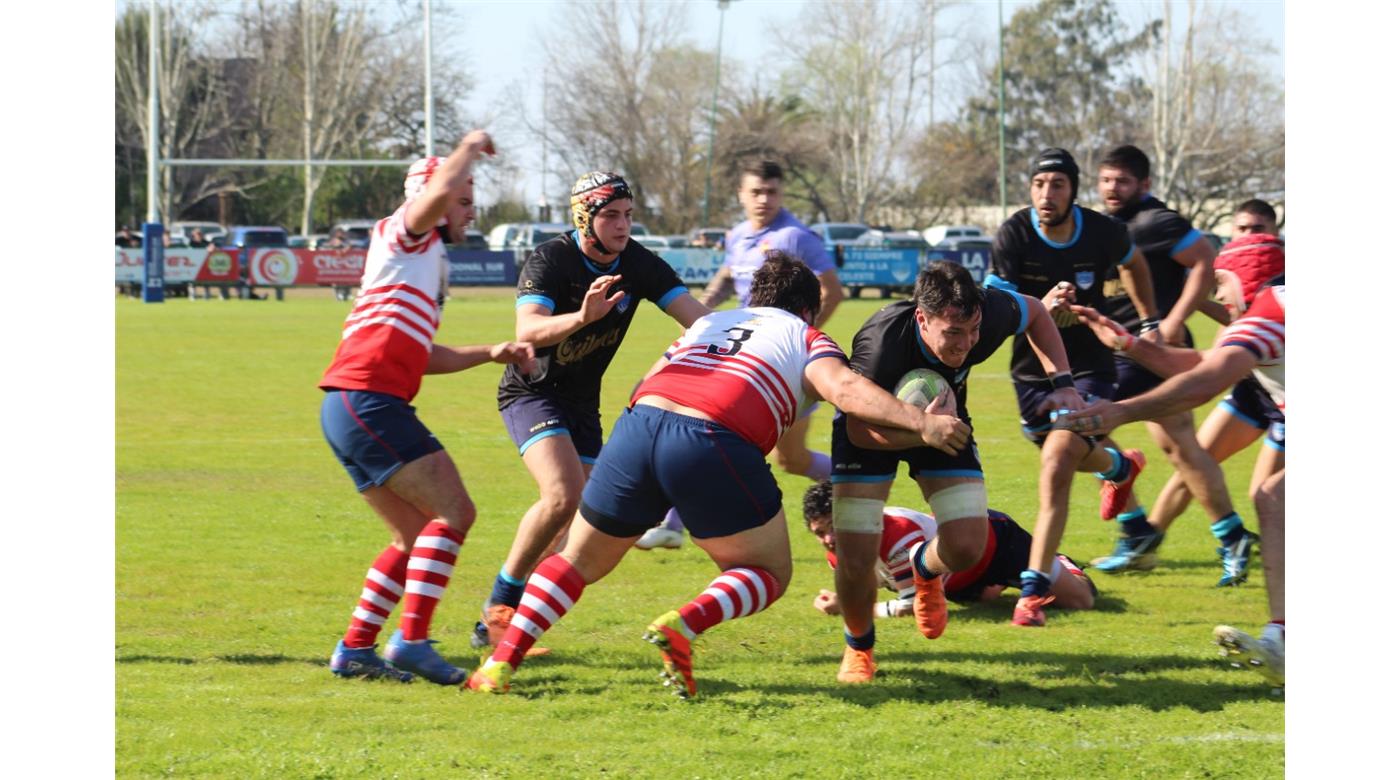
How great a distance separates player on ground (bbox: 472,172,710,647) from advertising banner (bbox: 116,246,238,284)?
35085 mm

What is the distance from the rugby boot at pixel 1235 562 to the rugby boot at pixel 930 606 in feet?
7.19

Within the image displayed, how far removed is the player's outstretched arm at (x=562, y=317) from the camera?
6008 millimetres

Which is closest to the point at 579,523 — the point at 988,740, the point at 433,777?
the point at 433,777

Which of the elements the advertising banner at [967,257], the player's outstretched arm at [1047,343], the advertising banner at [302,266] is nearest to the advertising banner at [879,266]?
the advertising banner at [967,257]

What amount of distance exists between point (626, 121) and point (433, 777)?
6086 centimetres

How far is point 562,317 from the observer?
20.6ft

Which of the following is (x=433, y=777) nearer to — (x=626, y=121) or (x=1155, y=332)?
(x=1155, y=332)

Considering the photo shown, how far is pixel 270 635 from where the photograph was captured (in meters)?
6.84

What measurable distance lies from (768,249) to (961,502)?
326 centimetres

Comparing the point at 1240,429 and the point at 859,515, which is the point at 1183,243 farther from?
the point at 859,515

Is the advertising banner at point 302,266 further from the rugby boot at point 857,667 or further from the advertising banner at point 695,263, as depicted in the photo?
the rugby boot at point 857,667

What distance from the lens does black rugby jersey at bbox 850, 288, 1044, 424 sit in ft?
20.2

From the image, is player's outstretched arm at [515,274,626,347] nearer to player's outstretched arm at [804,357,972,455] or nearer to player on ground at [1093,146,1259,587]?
player's outstretched arm at [804,357,972,455]

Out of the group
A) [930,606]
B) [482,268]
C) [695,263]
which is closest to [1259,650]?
[930,606]
